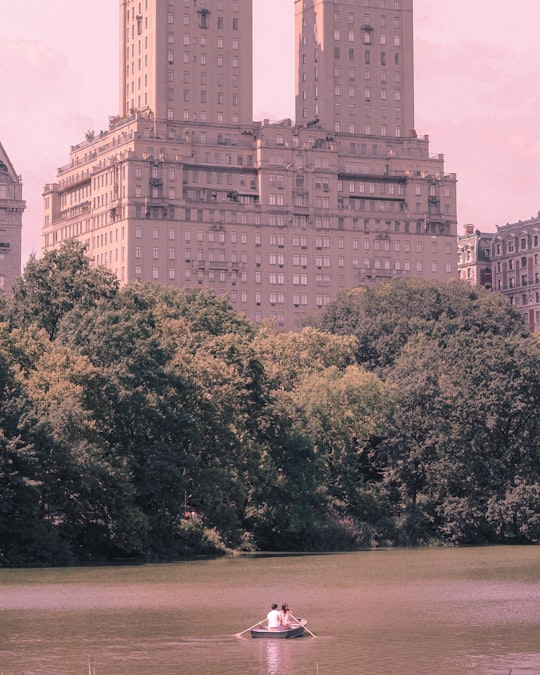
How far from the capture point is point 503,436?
13300 centimetres

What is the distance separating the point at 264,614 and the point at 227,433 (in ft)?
133

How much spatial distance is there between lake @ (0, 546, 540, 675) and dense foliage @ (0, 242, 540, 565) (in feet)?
18.8

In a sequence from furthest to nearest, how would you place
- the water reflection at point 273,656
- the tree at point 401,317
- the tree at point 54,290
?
the tree at point 401,317, the tree at point 54,290, the water reflection at point 273,656

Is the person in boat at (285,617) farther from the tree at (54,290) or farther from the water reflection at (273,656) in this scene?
the tree at (54,290)

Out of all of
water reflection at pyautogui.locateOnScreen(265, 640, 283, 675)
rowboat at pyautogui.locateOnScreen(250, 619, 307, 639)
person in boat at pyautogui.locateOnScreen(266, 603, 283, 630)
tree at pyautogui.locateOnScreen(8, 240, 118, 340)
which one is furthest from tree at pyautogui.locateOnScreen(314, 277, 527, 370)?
water reflection at pyautogui.locateOnScreen(265, 640, 283, 675)

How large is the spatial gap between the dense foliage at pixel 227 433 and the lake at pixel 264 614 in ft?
18.8

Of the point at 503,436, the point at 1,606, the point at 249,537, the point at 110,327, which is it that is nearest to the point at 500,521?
the point at 503,436

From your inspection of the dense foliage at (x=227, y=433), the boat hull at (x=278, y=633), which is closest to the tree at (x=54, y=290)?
the dense foliage at (x=227, y=433)

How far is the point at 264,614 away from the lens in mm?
75312

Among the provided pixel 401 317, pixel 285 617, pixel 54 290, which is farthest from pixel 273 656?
pixel 401 317

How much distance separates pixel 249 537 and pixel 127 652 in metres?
54.9

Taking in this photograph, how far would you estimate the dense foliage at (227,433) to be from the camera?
103938mm

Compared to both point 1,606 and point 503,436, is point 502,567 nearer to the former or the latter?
point 503,436

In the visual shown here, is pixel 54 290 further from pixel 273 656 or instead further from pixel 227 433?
pixel 273 656
